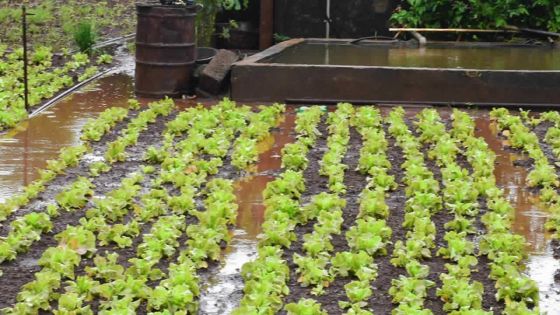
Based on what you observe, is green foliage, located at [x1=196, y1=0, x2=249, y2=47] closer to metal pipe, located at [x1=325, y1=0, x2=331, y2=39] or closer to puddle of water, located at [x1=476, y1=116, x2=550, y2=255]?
metal pipe, located at [x1=325, y1=0, x2=331, y2=39]

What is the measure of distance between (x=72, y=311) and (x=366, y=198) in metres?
2.68

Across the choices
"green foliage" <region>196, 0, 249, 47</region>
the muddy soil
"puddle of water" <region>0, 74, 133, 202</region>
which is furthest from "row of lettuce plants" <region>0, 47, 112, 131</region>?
the muddy soil

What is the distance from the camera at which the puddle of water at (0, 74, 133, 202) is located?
27.8ft

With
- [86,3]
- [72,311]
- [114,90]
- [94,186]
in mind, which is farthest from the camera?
[86,3]

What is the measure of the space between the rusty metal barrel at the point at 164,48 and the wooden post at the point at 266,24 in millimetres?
3419

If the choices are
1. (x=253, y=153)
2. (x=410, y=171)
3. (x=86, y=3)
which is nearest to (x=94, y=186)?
(x=253, y=153)

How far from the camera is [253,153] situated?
29.7 feet

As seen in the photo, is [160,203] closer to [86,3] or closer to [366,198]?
[366,198]

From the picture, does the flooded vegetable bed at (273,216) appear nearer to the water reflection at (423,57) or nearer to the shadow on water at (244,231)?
the shadow on water at (244,231)

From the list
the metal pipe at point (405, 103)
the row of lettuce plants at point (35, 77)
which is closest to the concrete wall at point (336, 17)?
the row of lettuce plants at point (35, 77)

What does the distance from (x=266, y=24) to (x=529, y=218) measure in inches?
340

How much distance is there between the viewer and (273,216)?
7031mm

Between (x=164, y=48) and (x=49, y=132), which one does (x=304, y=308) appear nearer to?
(x=49, y=132)

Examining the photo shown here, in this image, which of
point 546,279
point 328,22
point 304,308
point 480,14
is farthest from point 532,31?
point 304,308
